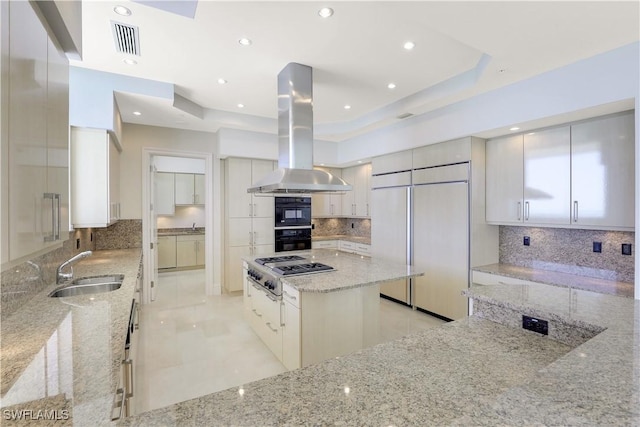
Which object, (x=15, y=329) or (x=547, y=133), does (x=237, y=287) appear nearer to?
(x=15, y=329)

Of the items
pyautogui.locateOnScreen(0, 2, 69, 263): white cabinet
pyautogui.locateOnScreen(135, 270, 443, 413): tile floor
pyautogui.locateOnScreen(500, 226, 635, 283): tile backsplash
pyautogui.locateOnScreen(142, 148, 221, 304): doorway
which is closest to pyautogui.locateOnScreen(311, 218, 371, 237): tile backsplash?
pyautogui.locateOnScreen(135, 270, 443, 413): tile floor

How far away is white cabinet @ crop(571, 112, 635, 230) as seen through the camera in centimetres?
255

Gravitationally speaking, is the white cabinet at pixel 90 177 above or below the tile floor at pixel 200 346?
above

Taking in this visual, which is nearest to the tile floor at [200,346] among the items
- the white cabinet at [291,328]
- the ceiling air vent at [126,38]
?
the white cabinet at [291,328]

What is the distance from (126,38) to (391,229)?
3.81m

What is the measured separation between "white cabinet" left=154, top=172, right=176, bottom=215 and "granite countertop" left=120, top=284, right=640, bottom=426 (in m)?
6.80

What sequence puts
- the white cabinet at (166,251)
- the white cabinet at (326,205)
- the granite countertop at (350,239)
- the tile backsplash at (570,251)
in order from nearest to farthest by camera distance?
1. the tile backsplash at (570,251)
2. the granite countertop at (350,239)
3. the white cabinet at (326,205)
4. the white cabinet at (166,251)

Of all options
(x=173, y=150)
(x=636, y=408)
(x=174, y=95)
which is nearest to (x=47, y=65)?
(x=636, y=408)

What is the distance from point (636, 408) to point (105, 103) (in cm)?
418

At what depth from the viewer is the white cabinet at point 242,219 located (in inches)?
197

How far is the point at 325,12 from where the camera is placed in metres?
2.11

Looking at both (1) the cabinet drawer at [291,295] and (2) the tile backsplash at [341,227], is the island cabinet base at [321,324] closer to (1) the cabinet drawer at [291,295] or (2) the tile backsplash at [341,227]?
(1) the cabinet drawer at [291,295]

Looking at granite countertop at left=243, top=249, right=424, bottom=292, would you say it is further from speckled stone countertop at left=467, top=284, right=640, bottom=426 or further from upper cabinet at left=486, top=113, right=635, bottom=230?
upper cabinet at left=486, top=113, right=635, bottom=230
